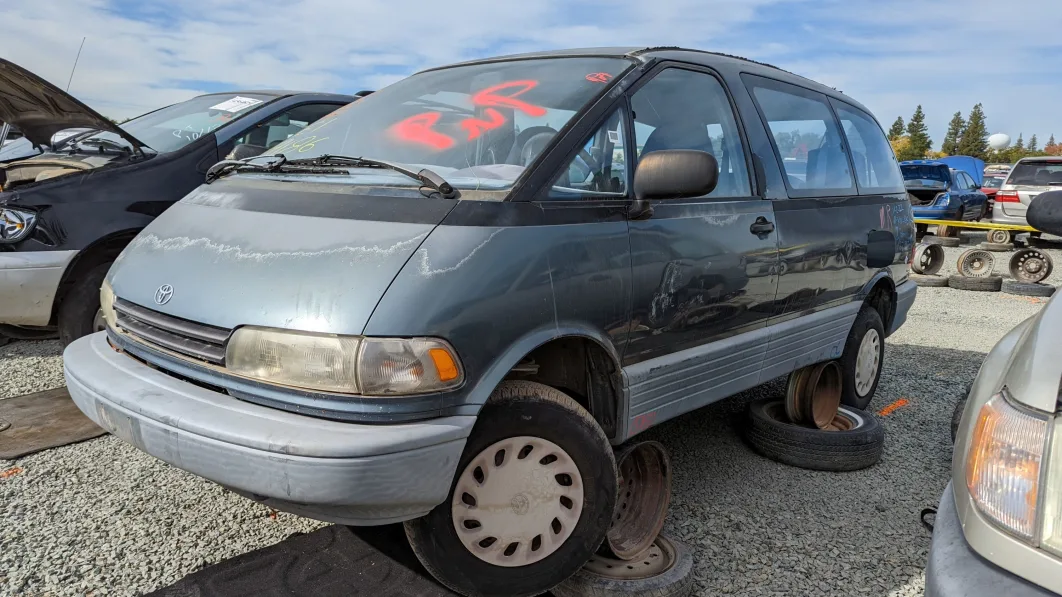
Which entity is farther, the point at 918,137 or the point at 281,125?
the point at 918,137

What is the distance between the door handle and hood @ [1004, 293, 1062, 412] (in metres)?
1.40

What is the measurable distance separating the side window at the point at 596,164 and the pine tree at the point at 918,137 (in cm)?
7511

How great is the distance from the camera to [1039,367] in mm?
1527

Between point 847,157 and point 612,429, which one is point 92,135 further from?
point 847,157

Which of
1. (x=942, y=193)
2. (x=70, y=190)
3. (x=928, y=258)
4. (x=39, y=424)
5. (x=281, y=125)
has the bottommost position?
(x=928, y=258)

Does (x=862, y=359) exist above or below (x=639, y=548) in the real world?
above

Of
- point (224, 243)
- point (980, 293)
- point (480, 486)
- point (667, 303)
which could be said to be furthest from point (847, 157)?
point (980, 293)

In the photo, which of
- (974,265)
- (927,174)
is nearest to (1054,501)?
(974,265)

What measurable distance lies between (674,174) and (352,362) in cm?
125

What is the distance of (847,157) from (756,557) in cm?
246

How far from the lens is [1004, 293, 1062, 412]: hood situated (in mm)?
1462

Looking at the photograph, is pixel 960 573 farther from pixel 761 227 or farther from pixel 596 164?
pixel 761 227

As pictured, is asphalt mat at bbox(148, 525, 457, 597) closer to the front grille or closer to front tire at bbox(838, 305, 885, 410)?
the front grille

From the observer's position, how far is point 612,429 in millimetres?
2578
